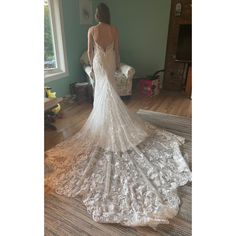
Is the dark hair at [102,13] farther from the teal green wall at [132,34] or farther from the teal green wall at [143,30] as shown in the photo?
the teal green wall at [143,30]

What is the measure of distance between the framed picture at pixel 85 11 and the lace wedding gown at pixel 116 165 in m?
2.21

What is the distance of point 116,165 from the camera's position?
198cm

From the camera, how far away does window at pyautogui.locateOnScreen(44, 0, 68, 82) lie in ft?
11.4

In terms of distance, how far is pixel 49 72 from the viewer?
12.0 feet

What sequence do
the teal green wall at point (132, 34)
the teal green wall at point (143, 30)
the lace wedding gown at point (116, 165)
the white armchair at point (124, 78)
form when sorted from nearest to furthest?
the lace wedding gown at point (116, 165) < the white armchair at point (124, 78) < the teal green wall at point (132, 34) < the teal green wall at point (143, 30)

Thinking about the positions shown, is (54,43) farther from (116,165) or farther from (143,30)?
(116,165)

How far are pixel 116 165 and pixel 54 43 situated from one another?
9.06 feet

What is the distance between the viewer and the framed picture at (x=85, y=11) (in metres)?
3.95

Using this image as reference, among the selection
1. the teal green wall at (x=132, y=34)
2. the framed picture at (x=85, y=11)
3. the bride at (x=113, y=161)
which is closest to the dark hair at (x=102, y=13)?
the bride at (x=113, y=161)

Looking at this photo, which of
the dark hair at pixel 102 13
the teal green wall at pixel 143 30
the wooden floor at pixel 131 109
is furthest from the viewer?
the teal green wall at pixel 143 30

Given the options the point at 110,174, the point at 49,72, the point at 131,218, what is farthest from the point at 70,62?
the point at 131,218

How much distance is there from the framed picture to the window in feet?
1.91
